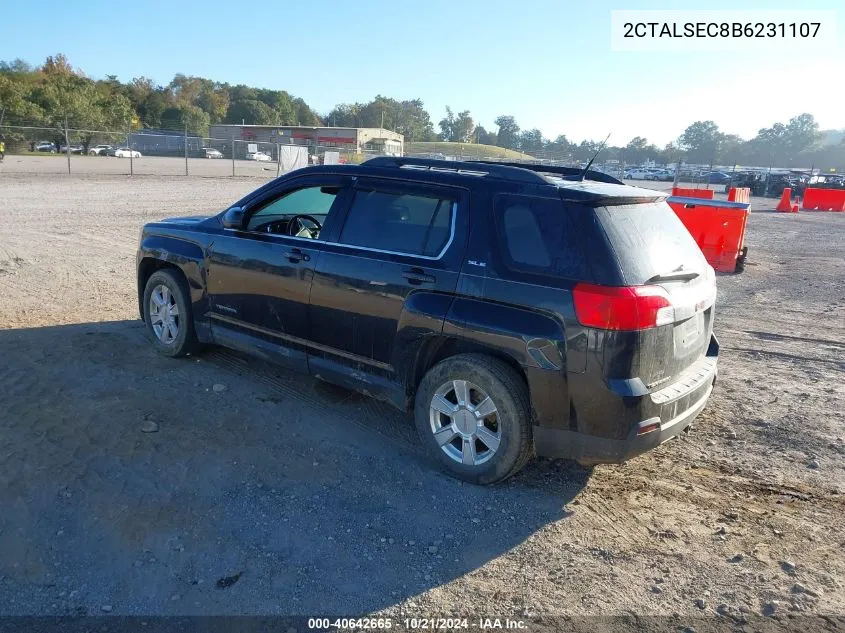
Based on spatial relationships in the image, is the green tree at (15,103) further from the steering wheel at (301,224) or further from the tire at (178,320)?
the steering wheel at (301,224)

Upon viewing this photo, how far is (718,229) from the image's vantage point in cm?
1155

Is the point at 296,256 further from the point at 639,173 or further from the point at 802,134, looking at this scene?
the point at 802,134

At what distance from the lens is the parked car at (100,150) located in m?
54.5

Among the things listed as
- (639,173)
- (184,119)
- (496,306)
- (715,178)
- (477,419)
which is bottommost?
(477,419)

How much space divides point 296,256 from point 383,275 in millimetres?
863

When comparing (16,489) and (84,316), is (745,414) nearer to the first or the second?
(16,489)

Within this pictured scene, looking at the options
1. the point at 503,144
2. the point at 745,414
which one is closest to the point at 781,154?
the point at 503,144

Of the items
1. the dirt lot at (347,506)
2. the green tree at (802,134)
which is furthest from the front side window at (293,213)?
the green tree at (802,134)

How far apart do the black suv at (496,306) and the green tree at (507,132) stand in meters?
103

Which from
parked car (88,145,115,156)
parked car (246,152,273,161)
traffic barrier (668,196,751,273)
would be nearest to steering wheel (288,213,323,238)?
traffic barrier (668,196,751,273)

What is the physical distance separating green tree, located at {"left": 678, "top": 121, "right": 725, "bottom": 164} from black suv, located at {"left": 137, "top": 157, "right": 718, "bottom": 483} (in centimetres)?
12187

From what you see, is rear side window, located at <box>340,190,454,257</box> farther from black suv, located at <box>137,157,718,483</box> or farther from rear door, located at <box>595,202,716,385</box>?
rear door, located at <box>595,202,716,385</box>

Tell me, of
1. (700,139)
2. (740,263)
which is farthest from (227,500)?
(700,139)

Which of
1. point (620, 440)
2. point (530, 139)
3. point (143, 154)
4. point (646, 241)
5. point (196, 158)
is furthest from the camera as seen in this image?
point (530, 139)
